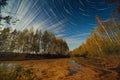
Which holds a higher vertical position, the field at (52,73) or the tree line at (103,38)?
the tree line at (103,38)

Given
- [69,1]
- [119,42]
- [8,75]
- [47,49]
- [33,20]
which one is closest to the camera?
[8,75]

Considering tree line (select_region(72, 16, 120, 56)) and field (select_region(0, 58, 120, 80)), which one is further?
tree line (select_region(72, 16, 120, 56))

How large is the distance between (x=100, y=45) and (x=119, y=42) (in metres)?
2.86

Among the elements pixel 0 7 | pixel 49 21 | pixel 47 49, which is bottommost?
pixel 47 49

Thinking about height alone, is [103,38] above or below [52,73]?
above

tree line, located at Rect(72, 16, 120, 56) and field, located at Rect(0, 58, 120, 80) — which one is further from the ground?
tree line, located at Rect(72, 16, 120, 56)

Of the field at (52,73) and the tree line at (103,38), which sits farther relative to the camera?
the tree line at (103,38)

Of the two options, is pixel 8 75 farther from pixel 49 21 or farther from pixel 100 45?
pixel 100 45

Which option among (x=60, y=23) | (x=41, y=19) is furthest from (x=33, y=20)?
(x=60, y=23)

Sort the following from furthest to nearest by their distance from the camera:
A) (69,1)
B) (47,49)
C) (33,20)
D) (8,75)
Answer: (47,49), (69,1), (33,20), (8,75)

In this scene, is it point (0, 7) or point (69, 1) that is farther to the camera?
point (69, 1)

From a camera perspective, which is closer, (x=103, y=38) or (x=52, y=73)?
(x=52, y=73)

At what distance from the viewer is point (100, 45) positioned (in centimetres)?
851

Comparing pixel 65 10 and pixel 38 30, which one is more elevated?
pixel 65 10
